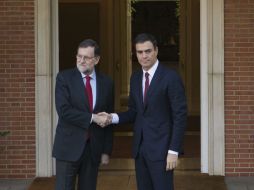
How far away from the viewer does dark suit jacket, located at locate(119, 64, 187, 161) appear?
16.6ft

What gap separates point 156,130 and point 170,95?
0.31 m

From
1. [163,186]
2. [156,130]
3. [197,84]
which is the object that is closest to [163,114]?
[156,130]

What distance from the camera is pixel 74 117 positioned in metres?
5.08

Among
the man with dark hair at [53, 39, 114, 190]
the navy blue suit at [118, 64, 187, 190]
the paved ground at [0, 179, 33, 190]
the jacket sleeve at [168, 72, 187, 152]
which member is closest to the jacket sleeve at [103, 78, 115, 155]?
the man with dark hair at [53, 39, 114, 190]

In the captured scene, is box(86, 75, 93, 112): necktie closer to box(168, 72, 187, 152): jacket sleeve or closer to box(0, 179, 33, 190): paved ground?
box(168, 72, 187, 152): jacket sleeve

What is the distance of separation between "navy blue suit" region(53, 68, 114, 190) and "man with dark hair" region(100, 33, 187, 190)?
0.55ft

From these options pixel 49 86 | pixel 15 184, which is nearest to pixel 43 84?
pixel 49 86

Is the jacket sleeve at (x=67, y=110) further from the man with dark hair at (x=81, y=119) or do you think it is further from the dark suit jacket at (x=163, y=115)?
the dark suit jacket at (x=163, y=115)

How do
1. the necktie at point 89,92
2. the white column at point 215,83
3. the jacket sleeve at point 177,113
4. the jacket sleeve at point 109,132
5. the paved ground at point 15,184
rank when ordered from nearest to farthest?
the jacket sleeve at point 177,113, the necktie at point 89,92, the jacket sleeve at point 109,132, the paved ground at point 15,184, the white column at point 215,83

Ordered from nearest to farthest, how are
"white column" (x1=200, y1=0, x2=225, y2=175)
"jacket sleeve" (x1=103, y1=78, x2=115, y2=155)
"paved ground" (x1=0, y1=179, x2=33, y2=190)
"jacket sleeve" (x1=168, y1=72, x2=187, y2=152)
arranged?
"jacket sleeve" (x1=168, y1=72, x2=187, y2=152), "jacket sleeve" (x1=103, y1=78, x2=115, y2=155), "paved ground" (x1=0, y1=179, x2=33, y2=190), "white column" (x1=200, y1=0, x2=225, y2=175)

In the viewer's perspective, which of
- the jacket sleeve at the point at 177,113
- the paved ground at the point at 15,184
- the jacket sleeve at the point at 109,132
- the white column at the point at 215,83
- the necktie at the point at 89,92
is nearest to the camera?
the jacket sleeve at the point at 177,113

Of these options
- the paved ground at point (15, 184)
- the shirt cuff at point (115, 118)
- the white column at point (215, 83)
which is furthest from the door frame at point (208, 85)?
the shirt cuff at point (115, 118)

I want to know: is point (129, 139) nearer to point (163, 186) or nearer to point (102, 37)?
point (102, 37)

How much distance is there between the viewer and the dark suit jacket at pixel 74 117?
16.8 feet
